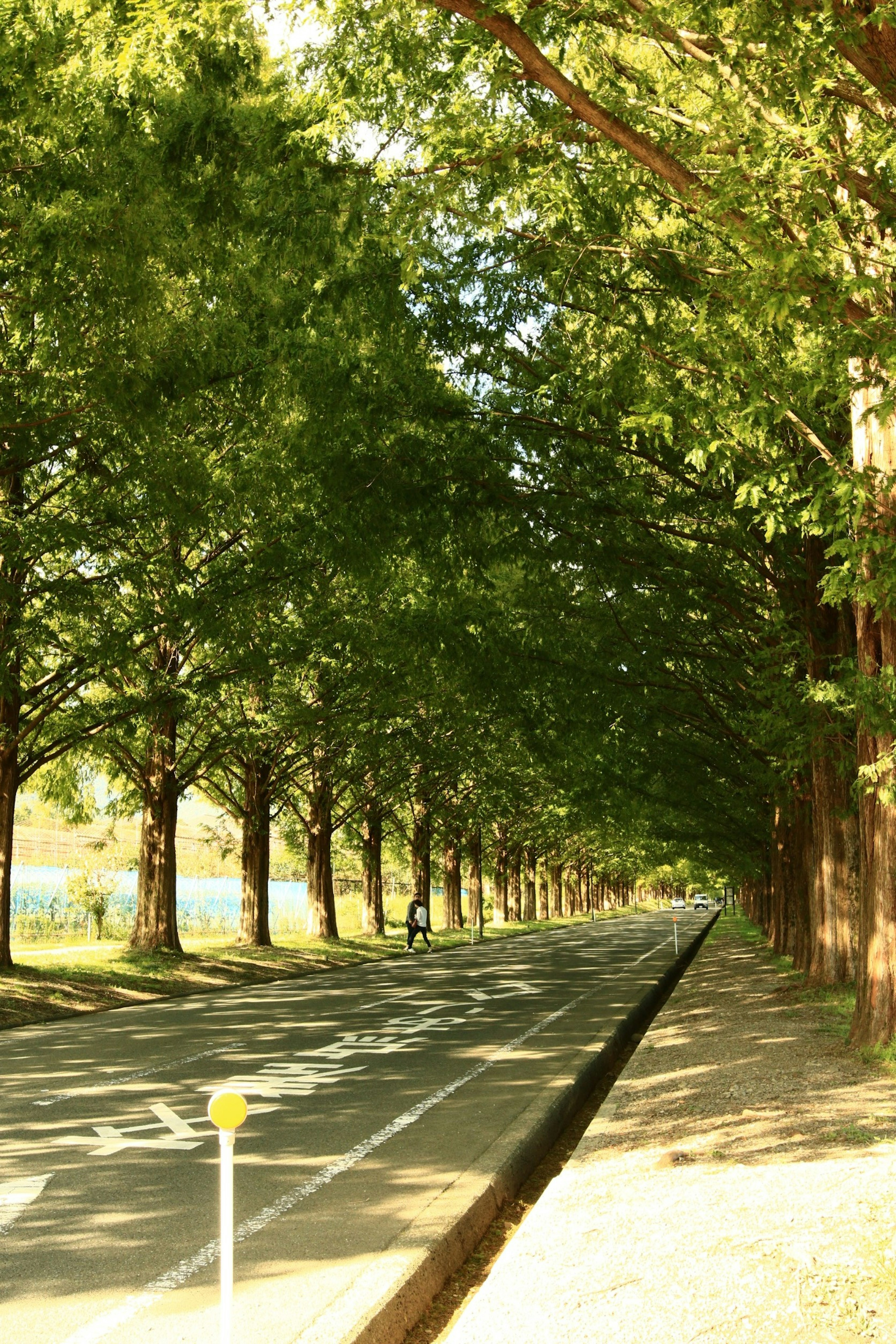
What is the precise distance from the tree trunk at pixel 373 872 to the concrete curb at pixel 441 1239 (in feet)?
96.2

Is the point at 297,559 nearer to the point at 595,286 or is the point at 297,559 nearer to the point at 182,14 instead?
the point at 595,286

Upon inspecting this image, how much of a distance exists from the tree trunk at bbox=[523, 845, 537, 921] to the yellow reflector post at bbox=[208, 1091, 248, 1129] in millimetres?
69705

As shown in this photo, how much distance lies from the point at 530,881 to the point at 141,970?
55.6 metres

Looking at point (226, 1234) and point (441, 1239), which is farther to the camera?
point (441, 1239)

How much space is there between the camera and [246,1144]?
8.00 meters

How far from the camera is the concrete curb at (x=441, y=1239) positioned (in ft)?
15.2

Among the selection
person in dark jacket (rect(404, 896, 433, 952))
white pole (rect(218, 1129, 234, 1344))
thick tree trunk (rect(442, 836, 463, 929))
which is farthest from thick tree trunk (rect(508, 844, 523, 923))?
white pole (rect(218, 1129, 234, 1344))

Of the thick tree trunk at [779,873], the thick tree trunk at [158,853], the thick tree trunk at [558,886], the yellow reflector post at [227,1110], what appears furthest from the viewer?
the thick tree trunk at [558,886]

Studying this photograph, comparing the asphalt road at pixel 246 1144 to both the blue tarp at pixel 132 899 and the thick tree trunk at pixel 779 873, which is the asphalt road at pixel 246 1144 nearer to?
the thick tree trunk at pixel 779 873

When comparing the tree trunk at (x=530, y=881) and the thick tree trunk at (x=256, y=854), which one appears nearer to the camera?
the thick tree trunk at (x=256, y=854)

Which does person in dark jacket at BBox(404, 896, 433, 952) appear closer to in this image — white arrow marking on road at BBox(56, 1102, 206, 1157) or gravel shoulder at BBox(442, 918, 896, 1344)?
gravel shoulder at BBox(442, 918, 896, 1344)

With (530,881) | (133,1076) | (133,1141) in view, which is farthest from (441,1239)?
(530,881)

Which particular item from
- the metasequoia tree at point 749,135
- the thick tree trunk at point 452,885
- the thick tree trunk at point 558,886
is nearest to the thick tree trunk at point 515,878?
the thick tree trunk at point 558,886

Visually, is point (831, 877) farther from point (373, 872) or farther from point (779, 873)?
point (373, 872)
